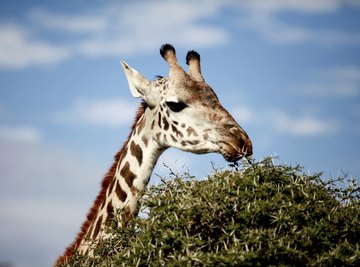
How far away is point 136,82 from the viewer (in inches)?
427

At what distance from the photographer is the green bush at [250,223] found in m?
6.57

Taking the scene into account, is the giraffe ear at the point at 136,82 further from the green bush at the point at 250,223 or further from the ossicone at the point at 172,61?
the green bush at the point at 250,223

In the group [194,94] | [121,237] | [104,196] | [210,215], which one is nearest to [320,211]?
[210,215]

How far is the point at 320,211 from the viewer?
729 centimetres

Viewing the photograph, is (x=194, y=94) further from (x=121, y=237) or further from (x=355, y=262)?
(x=355, y=262)

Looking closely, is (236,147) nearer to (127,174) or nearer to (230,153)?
(230,153)

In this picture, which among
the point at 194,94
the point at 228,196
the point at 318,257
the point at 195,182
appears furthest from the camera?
the point at 194,94

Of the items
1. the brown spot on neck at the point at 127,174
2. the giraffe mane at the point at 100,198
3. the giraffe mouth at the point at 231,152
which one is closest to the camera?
the giraffe mouth at the point at 231,152

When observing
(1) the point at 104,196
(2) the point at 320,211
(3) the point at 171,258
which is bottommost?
(3) the point at 171,258

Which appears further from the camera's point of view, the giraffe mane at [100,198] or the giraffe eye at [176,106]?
the giraffe mane at [100,198]

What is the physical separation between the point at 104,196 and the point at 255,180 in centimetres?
397

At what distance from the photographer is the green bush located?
6574 millimetres

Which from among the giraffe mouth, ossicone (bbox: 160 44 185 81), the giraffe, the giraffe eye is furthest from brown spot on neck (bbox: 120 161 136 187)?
ossicone (bbox: 160 44 185 81)

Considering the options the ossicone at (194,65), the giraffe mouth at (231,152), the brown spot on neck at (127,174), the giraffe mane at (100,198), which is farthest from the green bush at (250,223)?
the ossicone at (194,65)
